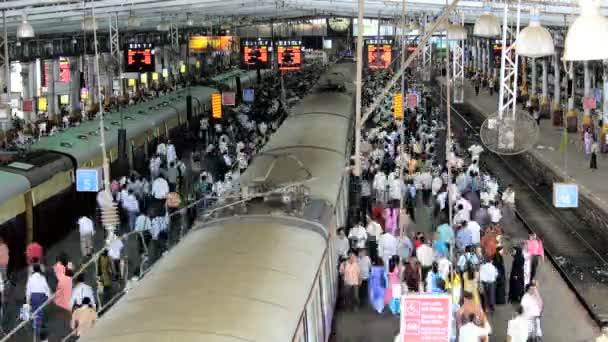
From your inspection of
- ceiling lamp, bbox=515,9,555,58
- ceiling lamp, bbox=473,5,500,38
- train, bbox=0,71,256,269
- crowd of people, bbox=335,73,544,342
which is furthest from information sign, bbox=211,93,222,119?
ceiling lamp, bbox=515,9,555,58

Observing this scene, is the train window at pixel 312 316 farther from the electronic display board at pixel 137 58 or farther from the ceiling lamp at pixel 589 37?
the electronic display board at pixel 137 58

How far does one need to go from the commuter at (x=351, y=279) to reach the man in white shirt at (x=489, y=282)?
7.06 feet

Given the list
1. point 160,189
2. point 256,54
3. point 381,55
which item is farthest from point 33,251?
point 381,55

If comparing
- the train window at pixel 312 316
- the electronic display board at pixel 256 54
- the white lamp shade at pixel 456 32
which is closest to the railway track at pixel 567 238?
the white lamp shade at pixel 456 32

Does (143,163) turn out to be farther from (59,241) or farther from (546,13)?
(546,13)

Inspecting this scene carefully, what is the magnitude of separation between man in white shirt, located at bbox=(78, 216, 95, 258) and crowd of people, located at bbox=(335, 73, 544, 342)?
5495mm

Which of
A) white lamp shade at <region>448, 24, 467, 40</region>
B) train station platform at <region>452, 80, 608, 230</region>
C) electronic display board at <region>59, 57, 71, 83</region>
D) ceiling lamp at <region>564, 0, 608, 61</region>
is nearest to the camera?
ceiling lamp at <region>564, 0, 608, 61</region>

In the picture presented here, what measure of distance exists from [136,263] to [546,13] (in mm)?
14355

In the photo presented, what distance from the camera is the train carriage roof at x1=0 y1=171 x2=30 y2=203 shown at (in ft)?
60.1

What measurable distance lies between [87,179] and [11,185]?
2.32m

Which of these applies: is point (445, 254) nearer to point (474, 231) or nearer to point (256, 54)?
point (474, 231)

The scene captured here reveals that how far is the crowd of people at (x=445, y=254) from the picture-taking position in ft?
48.1

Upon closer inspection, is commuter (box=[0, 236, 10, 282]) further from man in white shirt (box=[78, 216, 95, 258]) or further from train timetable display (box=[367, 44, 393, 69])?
train timetable display (box=[367, 44, 393, 69])

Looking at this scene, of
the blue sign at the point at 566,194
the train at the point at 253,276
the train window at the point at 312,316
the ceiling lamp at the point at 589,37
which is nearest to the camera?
the ceiling lamp at the point at 589,37
